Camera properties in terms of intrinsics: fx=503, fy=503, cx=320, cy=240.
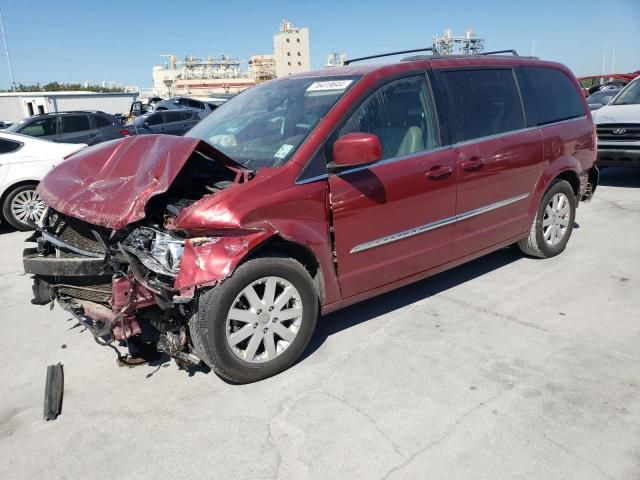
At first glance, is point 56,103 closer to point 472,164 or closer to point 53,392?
point 53,392

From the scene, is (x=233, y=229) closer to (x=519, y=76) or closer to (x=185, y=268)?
(x=185, y=268)

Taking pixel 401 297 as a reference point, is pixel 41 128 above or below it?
above

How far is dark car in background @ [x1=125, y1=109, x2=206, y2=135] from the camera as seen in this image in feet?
52.6

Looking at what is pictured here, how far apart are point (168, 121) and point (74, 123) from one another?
6.64m

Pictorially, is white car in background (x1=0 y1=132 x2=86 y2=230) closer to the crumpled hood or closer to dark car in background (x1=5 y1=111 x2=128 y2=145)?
dark car in background (x1=5 y1=111 x2=128 y2=145)

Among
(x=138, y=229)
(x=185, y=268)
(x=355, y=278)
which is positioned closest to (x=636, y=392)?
(x=355, y=278)

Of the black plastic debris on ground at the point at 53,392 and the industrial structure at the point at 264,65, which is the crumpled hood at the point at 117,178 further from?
the industrial structure at the point at 264,65

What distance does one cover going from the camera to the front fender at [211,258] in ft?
8.86

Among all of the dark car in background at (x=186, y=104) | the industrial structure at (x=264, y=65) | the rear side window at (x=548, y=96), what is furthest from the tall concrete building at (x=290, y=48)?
the rear side window at (x=548, y=96)

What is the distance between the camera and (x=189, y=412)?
2.85 metres

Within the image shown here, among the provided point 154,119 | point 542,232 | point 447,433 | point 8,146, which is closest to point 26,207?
point 8,146

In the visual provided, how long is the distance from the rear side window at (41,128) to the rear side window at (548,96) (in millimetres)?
9660

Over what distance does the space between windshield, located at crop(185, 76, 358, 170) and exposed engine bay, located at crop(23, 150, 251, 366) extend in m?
0.38

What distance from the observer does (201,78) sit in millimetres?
105250
